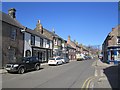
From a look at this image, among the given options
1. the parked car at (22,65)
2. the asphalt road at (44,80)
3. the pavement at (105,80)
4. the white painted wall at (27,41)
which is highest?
the white painted wall at (27,41)

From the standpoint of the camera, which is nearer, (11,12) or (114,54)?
(11,12)

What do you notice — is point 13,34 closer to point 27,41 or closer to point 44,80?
point 27,41

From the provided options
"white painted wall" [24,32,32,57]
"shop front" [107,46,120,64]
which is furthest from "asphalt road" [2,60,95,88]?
"shop front" [107,46,120,64]

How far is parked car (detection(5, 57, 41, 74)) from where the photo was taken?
19719 mm

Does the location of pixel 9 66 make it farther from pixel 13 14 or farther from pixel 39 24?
pixel 39 24

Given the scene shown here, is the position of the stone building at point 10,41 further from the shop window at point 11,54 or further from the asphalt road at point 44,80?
the asphalt road at point 44,80

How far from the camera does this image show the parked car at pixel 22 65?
64.7 ft

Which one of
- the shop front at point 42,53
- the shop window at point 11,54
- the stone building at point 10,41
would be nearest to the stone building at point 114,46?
the shop front at point 42,53

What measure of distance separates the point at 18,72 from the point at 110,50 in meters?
26.2

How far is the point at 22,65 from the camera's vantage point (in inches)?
809

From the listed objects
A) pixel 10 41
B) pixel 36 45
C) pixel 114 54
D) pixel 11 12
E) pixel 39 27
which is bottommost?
pixel 114 54

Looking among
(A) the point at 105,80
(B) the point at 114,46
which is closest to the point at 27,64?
(A) the point at 105,80

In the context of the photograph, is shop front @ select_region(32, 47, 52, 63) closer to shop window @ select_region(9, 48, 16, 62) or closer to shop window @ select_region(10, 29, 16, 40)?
shop window @ select_region(10, 29, 16, 40)

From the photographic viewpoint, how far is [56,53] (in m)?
51.4
